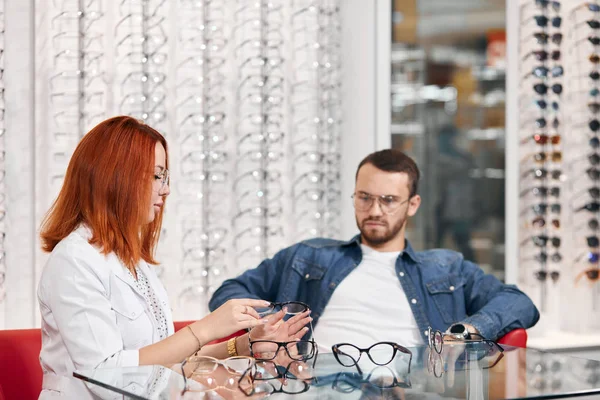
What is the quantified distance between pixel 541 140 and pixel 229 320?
318 centimetres

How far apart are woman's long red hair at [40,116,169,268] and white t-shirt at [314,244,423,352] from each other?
3.85ft

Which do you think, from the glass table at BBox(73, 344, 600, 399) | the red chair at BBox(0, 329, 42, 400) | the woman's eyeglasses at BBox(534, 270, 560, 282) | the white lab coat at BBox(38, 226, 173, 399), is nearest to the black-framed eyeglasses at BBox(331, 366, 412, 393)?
the glass table at BBox(73, 344, 600, 399)

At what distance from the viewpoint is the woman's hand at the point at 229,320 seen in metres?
2.24

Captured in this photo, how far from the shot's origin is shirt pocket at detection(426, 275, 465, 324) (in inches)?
135

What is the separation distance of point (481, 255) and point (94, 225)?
3.34m

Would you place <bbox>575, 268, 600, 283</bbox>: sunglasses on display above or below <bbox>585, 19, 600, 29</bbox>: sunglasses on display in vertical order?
below

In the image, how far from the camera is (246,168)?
14.2 feet

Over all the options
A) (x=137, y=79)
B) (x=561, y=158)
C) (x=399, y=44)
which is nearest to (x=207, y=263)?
(x=137, y=79)

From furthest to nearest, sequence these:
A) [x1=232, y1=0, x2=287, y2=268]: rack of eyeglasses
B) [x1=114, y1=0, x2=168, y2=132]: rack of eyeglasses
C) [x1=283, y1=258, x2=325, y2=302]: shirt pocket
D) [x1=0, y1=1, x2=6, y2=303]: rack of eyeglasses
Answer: [x1=232, y1=0, x2=287, y2=268]: rack of eyeglasses
[x1=114, y1=0, x2=168, y2=132]: rack of eyeglasses
[x1=0, y1=1, x2=6, y2=303]: rack of eyeglasses
[x1=283, y1=258, x2=325, y2=302]: shirt pocket

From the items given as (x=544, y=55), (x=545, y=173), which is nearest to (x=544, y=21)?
(x=544, y=55)

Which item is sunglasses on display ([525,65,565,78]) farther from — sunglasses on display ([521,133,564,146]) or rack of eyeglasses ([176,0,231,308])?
rack of eyeglasses ([176,0,231,308])

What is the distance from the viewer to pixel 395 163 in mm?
3559

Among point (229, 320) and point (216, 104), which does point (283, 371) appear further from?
point (216, 104)

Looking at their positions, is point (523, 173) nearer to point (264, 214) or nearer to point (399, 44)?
point (399, 44)
